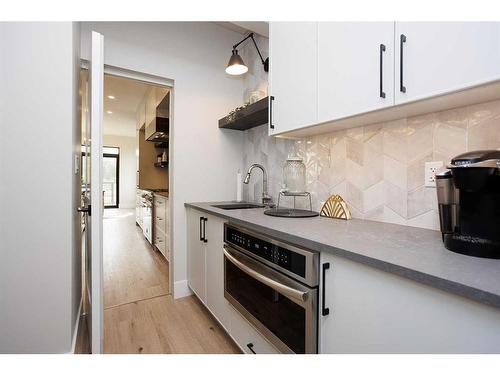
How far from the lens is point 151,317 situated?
6.34 feet

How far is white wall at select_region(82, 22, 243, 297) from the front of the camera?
6.84 feet

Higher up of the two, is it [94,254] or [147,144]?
[147,144]

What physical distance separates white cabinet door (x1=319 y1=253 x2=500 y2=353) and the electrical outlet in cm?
62

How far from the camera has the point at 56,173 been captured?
1334mm

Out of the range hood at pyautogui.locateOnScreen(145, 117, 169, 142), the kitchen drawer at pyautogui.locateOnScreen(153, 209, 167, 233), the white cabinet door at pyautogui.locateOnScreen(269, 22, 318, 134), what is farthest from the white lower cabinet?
the range hood at pyautogui.locateOnScreen(145, 117, 169, 142)

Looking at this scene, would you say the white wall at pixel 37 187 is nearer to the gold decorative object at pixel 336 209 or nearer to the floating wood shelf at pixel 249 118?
the floating wood shelf at pixel 249 118

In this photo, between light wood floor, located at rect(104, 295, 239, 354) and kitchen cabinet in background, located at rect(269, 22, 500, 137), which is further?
light wood floor, located at rect(104, 295, 239, 354)

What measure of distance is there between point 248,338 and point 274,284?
514 mm

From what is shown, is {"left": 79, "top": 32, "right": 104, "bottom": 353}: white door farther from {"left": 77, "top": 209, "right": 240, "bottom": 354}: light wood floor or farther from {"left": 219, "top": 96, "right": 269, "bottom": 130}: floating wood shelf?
{"left": 219, "top": 96, "right": 269, "bottom": 130}: floating wood shelf

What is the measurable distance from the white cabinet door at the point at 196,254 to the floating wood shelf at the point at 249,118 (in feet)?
2.80

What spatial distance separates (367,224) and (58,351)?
180 cm

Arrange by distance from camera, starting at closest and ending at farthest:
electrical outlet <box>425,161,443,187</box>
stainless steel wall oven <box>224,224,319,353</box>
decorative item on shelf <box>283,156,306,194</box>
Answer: stainless steel wall oven <box>224,224,319,353</box> < electrical outlet <box>425,161,443,187</box> < decorative item on shelf <box>283,156,306,194</box>

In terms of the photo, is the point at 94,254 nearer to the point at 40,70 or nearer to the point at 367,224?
the point at 40,70
